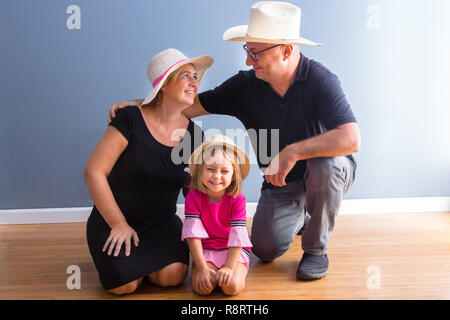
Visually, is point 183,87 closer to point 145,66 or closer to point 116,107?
point 116,107

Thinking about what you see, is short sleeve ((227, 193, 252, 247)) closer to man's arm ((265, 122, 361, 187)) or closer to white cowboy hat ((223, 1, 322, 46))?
man's arm ((265, 122, 361, 187))

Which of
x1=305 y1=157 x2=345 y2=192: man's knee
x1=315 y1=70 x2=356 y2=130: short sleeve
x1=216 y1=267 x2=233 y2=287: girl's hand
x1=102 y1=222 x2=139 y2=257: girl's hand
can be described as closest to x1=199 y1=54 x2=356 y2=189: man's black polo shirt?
x1=315 y1=70 x2=356 y2=130: short sleeve

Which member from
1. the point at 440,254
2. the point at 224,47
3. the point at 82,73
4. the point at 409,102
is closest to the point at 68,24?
the point at 82,73

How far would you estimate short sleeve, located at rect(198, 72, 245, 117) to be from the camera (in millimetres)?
2324

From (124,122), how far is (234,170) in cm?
48

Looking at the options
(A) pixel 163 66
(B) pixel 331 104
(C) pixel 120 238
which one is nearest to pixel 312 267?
(B) pixel 331 104

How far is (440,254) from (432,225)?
446 millimetres

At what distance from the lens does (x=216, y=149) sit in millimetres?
1994

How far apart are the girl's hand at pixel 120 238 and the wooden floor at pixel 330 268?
18 cm

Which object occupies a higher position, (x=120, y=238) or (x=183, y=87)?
(x=183, y=87)

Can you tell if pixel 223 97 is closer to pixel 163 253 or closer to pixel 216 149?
pixel 216 149

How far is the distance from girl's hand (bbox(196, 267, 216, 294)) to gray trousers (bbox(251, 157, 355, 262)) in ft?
1.22

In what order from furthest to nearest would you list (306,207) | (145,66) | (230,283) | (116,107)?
(145,66), (306,207), (116,107), (230,283)

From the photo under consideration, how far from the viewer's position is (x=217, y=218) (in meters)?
2.04
